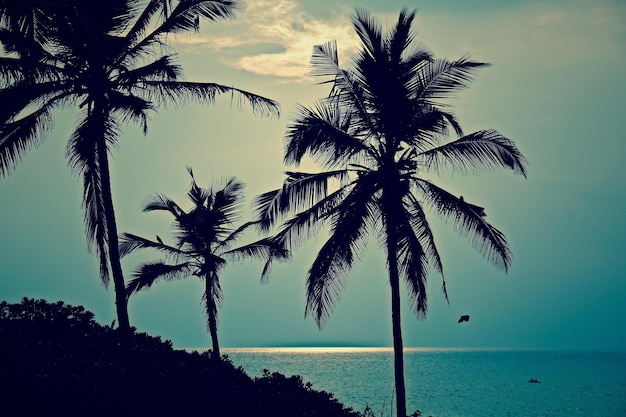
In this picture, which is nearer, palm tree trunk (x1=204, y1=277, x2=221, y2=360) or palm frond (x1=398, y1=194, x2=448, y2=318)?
palm frond (x1=398, y1=194, x2=448, y2=318)

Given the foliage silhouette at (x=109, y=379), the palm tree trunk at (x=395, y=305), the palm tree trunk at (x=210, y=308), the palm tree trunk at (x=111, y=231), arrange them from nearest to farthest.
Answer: the foliage silhouette at (x=109, y=379) < the palm tree trunk at (x=111, y=231) < the palm tree trunk at (x=395, y=305) < the palm tree trunk at (x=210, y=308)

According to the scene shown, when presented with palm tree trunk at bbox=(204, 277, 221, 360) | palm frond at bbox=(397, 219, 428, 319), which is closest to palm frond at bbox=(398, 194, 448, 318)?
palm frond at bbox=(397, 219, 428, 319)

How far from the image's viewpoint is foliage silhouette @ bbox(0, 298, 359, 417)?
1270cm

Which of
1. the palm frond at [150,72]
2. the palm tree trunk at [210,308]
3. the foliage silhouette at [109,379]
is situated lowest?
the foliage silhouette at [109,379]

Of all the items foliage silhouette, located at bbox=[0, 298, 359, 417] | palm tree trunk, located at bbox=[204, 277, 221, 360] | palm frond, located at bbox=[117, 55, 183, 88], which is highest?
palm frond, located at bbox=[117, 55, 183, 88]

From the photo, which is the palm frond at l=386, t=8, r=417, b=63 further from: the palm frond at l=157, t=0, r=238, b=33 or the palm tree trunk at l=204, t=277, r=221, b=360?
the palm tree trunk at l=204, t=277, r=221, b=360

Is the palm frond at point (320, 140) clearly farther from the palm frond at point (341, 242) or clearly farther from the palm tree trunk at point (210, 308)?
the palm tree trunk at point (210, 308)

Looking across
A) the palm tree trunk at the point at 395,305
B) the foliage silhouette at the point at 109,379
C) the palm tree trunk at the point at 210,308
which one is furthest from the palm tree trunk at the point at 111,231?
the palm tree trunk at the point at 210,308

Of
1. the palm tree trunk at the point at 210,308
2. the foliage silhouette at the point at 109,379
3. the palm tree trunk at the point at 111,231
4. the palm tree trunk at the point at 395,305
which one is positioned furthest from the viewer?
the palm tree trunk at the point at 210,308

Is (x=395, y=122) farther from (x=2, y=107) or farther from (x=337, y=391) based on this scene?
(x=337, y=391)

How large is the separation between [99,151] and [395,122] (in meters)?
7.19

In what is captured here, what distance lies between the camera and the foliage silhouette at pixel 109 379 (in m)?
12.7

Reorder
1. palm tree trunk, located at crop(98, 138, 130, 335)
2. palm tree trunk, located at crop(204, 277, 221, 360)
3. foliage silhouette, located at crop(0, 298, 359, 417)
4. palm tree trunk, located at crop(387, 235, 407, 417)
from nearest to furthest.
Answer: foliage silhouette, located at crop(0, 298, 359, 417), palm tree trunk, located at crop(98, 138, 130, 335), palm tree trunk, located at crop(387, 235, 407, 417), palm tree trunk, located at crop(204, 277, 221, 360)

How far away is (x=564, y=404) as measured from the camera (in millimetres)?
70250
